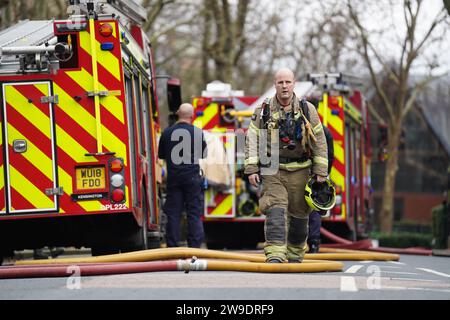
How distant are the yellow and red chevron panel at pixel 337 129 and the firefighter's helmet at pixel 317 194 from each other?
279 inches

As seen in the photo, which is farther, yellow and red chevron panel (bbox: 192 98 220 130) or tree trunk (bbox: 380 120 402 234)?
tree trunk (bbox: 380 120 402 234)

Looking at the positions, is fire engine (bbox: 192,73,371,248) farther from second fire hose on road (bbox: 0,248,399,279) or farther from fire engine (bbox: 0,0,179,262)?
second fire hose on road (bbox: 0,248,399,279)

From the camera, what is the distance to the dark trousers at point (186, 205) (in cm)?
1396

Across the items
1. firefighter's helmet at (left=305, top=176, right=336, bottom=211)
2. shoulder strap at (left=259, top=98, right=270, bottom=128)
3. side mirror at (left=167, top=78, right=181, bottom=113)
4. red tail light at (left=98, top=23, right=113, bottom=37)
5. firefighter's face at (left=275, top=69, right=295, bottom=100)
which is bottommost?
firefighter's helmet at (left=305, top=176, right=336, bottom=211)

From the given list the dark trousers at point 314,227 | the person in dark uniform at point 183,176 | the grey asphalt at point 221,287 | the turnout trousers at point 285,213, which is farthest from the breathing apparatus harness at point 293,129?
the dark trousers at point 314,227

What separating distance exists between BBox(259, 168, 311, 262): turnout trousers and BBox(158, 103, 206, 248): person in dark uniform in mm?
3159

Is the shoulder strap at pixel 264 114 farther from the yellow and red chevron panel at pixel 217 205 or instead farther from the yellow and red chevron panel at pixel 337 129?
the yellow and red chevron panel at pixel 217 205

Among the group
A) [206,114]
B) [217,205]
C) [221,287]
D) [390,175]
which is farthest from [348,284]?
[390,175]

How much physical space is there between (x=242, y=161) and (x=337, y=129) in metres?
1.52

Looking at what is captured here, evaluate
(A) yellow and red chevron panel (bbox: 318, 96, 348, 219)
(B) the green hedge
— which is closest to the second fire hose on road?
(A) yellow and red chevron panel (bbox: 318, 96, 348, 219)

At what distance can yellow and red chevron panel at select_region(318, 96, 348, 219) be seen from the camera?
17812 millimetres

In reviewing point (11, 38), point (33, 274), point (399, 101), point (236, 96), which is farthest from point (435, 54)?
point (33, 274)

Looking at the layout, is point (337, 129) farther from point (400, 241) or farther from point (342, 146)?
point (400, 241)
